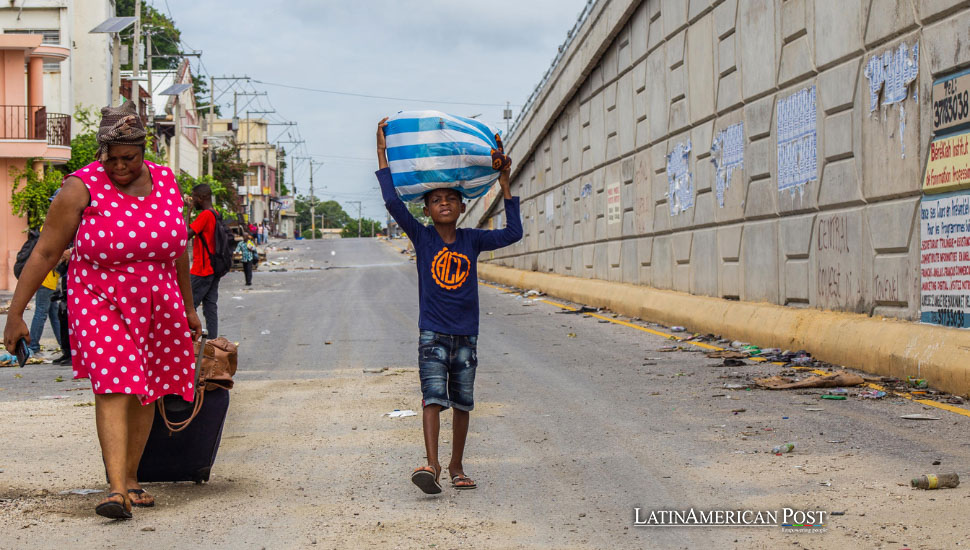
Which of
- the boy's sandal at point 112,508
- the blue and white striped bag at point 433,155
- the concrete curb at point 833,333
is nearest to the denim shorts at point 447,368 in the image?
the blue and white striped bag at point 433,155

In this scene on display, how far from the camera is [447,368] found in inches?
225

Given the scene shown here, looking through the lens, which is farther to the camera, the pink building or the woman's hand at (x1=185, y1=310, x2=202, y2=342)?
the pink building

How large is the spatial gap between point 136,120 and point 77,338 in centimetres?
109

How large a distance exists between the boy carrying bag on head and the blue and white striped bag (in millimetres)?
160

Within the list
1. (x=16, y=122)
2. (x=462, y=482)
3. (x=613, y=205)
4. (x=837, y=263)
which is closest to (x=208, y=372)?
(x=462, y=482)

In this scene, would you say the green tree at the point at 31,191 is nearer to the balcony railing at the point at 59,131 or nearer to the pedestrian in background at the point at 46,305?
the balcony railing at the point at 59,131

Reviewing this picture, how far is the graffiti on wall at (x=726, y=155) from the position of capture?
15.1 meters

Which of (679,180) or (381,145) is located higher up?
(679,180)

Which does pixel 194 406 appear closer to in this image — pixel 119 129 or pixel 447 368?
pixel 447 368

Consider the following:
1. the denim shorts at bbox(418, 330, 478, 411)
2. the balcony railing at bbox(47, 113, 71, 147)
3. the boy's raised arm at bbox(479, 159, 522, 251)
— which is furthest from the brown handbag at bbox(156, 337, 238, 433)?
the balcony railing at bbox(47, 113, 71, 147)

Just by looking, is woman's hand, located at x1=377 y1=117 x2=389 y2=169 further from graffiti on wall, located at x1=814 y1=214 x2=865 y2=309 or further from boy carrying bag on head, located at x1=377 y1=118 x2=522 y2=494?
graffiti on wall, located at x1=814 y1=214 x2=865 y2=309

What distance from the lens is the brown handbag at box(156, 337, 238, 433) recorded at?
5.56 meters

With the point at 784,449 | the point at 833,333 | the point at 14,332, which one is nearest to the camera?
the point at 14,332

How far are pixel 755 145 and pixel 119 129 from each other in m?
10.8
